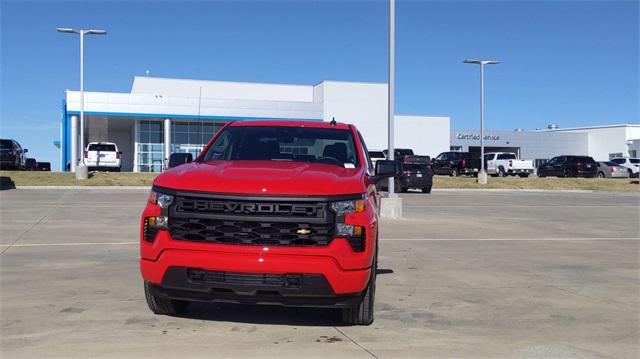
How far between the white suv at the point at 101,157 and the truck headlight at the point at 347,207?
117 feet

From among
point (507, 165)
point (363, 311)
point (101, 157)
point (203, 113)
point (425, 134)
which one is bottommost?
point (363, 311)

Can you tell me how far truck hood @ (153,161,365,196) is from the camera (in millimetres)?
5164

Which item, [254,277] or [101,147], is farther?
[101,147]

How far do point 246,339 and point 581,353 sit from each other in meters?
2.69

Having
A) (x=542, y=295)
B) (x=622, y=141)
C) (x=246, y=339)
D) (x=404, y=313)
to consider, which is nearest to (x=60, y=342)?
(x=246, y=339)

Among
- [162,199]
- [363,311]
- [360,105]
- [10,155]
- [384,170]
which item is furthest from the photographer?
[360,105]

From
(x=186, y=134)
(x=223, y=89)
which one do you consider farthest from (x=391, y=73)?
(x=223, y=89)

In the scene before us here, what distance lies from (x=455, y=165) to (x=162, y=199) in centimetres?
4410

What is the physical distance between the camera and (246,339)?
212 inches

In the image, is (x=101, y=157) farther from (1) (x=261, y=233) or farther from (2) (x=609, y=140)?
(2) (x=609, y=140)

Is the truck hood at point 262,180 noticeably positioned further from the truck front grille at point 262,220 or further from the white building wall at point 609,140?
the white building wall at point 609,140

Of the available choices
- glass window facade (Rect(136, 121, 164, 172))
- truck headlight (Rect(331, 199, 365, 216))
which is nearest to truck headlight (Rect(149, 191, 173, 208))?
truck headlight (Rect(331, 199, 365, 216))

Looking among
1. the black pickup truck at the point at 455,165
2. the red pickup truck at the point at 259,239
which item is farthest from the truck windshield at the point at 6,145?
the red pickup truck at the point at 259,239

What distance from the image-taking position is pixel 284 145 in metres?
6.98
